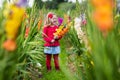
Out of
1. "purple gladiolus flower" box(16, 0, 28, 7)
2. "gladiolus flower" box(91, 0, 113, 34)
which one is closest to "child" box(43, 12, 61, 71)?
"purple gladiolus flower" box(16, 0, 28, 7)

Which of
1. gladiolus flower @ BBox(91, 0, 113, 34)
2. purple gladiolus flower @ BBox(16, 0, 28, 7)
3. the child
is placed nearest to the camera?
gladiolus flower @ BBox(91, 0, 113, 34)

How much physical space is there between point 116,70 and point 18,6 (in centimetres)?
74

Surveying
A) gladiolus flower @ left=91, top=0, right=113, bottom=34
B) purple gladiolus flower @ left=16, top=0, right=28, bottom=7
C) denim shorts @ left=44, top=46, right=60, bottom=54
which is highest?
purple gladiolus flower @ left=16, top=0, right=28, bottom=7

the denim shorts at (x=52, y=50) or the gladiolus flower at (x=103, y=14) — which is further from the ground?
the gladiolus flower at (x=103, y=14)

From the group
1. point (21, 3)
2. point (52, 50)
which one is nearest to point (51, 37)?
point (52, 50)

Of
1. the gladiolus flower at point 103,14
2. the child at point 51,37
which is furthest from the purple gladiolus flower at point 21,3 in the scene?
the child at point 51,37

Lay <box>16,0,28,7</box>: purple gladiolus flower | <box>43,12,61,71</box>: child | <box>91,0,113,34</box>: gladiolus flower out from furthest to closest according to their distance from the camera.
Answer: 1. <box>43,12,61,71</box>: child
2. <box>16,0,28,7</box>: purple gladiolus flower
3. <box>91,0,113,34</box>: gladiolus flower

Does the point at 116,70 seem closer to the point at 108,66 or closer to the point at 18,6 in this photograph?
the point at 108,66

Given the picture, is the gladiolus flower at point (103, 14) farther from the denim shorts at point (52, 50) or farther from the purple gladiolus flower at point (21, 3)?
the denim shorts at point (52, 50)

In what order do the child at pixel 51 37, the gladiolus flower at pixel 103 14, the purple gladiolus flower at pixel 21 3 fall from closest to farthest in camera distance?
the gladiolus flower at pixel 103 14 → the purple gladiolus flower at pixel 21 3 → the child at pixel 51 37

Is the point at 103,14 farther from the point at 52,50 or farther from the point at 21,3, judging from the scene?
the point at 52,50

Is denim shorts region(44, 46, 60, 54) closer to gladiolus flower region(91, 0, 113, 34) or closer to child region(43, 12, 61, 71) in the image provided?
child region(43, 12, 61, 71)

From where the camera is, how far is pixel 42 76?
7469 millimetres

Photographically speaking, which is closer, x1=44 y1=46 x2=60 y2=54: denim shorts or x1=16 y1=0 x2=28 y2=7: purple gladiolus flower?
x1=16 y1=0 x2=28 y2=7: purple gladiolus flower
